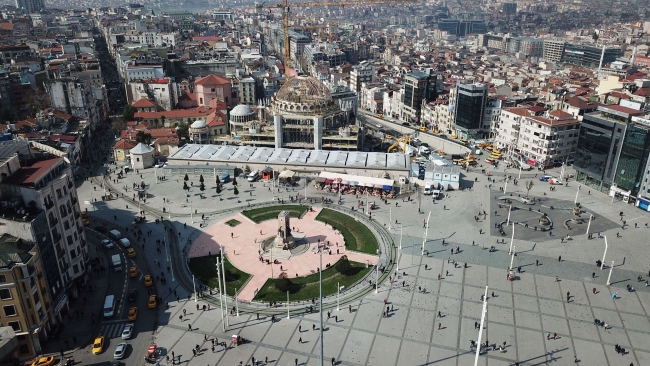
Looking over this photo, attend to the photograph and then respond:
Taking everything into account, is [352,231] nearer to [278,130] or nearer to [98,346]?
[98,346]

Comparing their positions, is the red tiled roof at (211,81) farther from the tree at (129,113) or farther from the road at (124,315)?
the road at (124,315)

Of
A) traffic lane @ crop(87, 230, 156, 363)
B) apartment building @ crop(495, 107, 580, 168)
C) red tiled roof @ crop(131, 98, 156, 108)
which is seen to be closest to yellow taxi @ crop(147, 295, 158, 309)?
traffic lane @ crop(87, 230, 156, 363)

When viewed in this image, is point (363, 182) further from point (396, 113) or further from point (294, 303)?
point (396, 113)

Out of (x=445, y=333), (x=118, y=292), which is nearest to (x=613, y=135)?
(x=445, y=333)

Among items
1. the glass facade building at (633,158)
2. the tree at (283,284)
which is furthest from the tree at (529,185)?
the tree at (283,284)

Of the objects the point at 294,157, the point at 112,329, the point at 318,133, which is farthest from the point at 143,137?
the point at 112,329
